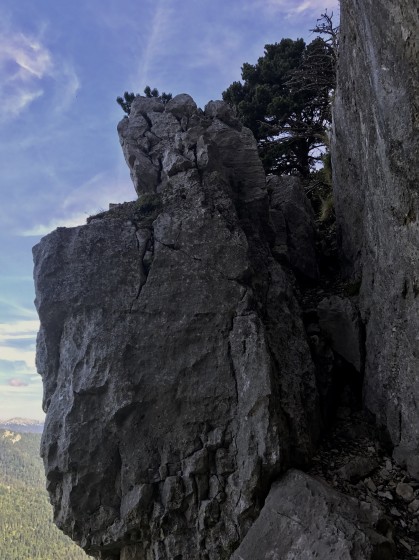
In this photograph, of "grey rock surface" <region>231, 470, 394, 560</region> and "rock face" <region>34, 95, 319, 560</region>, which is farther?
"rock face" <region>34, 95, 319, 560</region>

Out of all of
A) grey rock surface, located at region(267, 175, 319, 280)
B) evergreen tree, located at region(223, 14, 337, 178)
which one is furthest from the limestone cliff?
evergreen tree, located at region(223, 14, 337, 178)

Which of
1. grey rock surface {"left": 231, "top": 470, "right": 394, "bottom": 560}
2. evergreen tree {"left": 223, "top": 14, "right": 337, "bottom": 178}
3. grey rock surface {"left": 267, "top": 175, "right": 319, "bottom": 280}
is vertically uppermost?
evergreen tree {"left": 223, "top": 14, "right": 337, "bottom": 178}

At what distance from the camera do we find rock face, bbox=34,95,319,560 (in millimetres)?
9047

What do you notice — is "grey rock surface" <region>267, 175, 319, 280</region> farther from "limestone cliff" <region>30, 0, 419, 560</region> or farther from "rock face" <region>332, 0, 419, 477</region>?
"rock face" <region>332, 0, 419, 477</region>

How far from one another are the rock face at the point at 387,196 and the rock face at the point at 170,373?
1739 millimetres

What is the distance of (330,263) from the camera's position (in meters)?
16.0

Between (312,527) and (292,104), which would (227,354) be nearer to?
(312,527)

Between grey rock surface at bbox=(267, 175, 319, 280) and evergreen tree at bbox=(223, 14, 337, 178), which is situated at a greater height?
evergreen tree at bbox=(223, 14, 337, 178)

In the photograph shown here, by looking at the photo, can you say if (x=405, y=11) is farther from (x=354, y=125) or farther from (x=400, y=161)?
(x=354, y=125)

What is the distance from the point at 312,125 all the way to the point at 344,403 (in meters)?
15.2

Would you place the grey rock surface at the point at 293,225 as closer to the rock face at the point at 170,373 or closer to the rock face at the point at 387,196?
the rock face at the point at 170,373

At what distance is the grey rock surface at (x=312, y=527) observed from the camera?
6.86 meters

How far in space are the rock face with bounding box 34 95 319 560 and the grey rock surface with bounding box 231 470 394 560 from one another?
2.05 ft

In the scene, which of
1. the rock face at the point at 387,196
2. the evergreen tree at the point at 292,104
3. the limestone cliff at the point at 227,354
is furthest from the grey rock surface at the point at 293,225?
the evergreen tree at the point at 292,104
